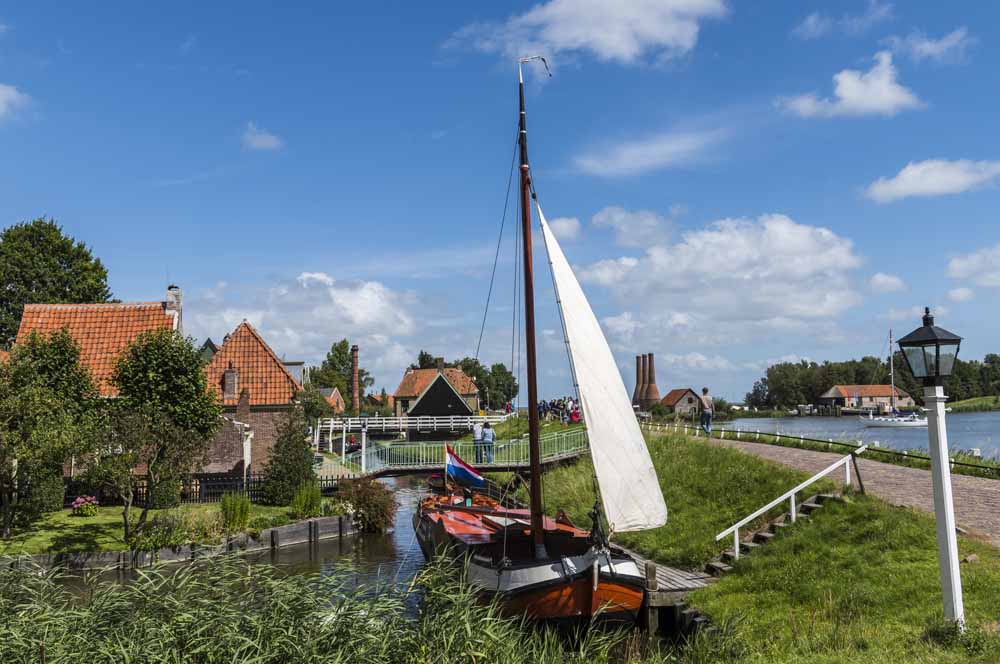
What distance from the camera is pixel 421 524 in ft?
72.6

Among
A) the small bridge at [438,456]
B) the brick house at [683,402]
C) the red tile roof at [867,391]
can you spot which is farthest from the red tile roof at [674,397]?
the small bridge at [438,456]

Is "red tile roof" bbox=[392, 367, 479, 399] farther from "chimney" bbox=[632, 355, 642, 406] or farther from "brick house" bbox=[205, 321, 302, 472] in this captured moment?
"brick house" bbox=[205, 321, 302, 472]

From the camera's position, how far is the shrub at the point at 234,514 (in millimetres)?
22109

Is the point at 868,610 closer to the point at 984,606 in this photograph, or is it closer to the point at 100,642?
the point at 984,606

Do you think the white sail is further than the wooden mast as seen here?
No

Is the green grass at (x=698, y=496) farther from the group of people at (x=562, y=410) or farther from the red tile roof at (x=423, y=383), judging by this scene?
the red tile roof at (x=423, y=383)

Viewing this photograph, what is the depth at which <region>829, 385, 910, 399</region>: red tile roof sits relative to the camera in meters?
108

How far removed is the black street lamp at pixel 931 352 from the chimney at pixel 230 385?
2920 cm

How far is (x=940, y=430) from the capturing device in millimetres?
Answer: 8625

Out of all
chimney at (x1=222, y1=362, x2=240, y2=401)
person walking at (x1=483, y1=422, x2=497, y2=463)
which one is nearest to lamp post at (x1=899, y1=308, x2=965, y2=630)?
person walking at (x1=483, y1=422, x2=497, y2=463)

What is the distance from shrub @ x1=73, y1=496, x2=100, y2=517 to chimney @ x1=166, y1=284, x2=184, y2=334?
11438 mm

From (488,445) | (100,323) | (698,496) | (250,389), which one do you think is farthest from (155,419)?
(100,323)

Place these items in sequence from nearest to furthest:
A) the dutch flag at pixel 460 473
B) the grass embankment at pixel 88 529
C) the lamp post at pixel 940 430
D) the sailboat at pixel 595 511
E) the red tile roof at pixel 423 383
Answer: the lamp post at pixel 940 430, the sailboat at pixel 595 511, the grass embankment at pixel 88 529, the dutch flag at pixel 460 473, the red tile roof at pixel 423 383

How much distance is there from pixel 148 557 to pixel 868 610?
→ 17.2m
